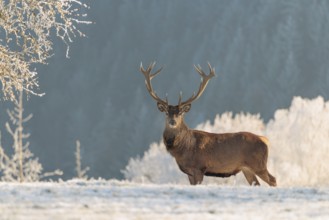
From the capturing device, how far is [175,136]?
17.4m

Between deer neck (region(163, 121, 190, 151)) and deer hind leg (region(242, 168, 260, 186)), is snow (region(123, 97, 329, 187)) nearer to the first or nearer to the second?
deer hind leg (region(242, 168, 260, 186))

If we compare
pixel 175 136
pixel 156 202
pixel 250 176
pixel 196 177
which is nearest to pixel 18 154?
pixel 250 176

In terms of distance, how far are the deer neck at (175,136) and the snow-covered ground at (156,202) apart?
486 cm

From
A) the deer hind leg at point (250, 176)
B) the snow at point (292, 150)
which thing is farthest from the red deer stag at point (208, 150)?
the snow at point (292, 150)

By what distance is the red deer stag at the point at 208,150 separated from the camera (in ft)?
Answer: 56.5

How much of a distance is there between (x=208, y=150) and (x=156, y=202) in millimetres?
7272

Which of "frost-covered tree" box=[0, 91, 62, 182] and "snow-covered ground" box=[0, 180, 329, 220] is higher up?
"frost-covered tree" box=[0, 91, 62, 182]

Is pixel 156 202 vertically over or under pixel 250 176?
under

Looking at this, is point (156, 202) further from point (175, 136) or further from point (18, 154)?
point (18, 154)

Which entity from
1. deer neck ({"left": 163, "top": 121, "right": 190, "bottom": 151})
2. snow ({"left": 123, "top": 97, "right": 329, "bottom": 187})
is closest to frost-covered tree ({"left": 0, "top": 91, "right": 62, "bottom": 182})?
deer neck ({"left": 163, "top": 121, "right": 190, "bottom": 151})

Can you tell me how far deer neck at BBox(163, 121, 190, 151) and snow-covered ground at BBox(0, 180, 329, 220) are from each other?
4857mm

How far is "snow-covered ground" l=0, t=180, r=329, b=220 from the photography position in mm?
9312

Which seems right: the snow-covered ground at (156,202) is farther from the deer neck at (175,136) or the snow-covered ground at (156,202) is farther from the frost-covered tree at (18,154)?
the frost-covered tree at (18,154)

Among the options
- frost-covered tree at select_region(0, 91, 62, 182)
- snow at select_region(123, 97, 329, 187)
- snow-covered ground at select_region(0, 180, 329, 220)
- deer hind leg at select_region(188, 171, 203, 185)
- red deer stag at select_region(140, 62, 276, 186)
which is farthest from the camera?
snow at select_region(123, 97, 329, 187)
